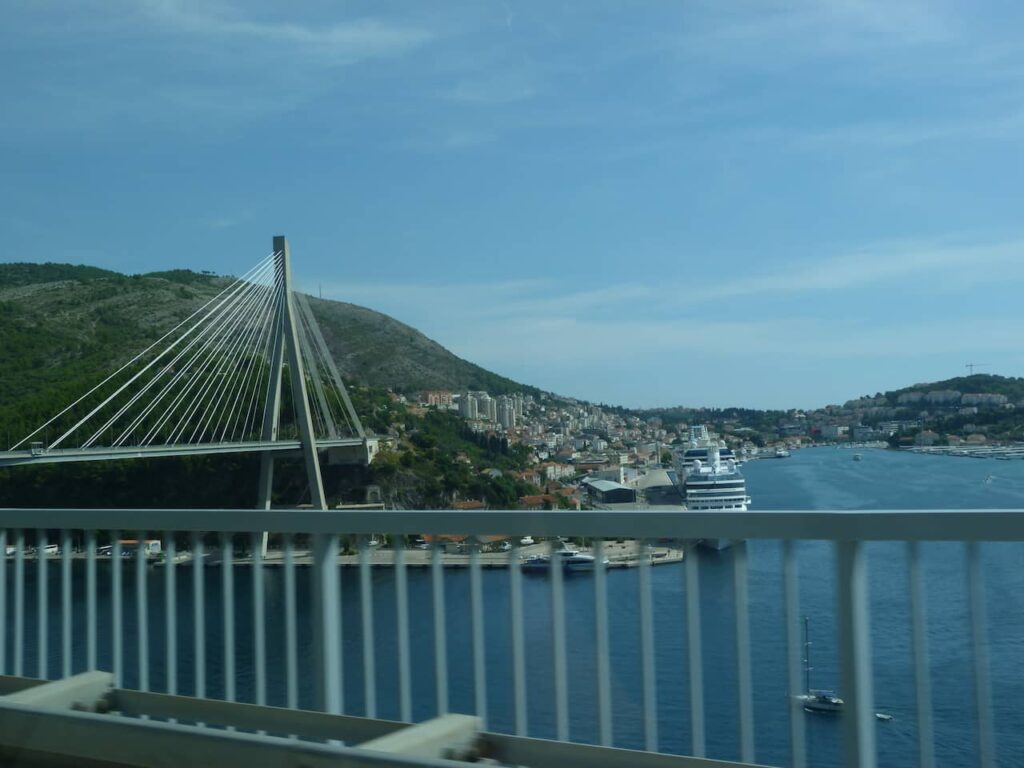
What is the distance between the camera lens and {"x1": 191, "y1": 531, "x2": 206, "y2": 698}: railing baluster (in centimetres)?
332

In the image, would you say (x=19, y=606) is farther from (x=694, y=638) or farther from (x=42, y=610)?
(x=694, y=638)

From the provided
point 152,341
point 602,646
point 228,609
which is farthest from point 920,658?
point 152,341

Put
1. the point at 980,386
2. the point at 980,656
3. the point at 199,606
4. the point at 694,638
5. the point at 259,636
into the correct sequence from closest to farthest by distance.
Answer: the point at 980,656 → the point at 694,638 → the point at 259,636 → the point at 199,606 → the point at 980,386

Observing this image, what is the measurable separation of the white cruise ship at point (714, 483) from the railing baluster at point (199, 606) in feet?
13.6

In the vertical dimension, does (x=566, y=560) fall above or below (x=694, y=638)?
above

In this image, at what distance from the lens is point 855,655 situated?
2371mm

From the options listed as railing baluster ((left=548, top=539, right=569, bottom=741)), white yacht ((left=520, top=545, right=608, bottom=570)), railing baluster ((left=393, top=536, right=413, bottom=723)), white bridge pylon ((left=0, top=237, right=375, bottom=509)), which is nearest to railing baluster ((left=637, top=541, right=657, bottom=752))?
white yacht ((left=520, top=545, right=608, bottom=570))

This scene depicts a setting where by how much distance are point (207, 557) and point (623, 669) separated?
5.04 ft

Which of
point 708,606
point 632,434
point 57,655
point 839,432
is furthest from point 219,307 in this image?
point 708,606

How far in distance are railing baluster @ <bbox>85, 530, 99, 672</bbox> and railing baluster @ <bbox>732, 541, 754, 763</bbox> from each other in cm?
230

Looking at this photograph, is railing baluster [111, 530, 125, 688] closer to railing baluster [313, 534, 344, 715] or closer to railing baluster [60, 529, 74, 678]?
railing baluster [60, 529, 74, 678]

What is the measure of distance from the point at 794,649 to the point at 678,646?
0.30m

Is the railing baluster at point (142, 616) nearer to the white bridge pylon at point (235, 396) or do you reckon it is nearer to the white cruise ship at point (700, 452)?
→ the white cruise ship at point (700, 452)

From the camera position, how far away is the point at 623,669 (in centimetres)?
263
